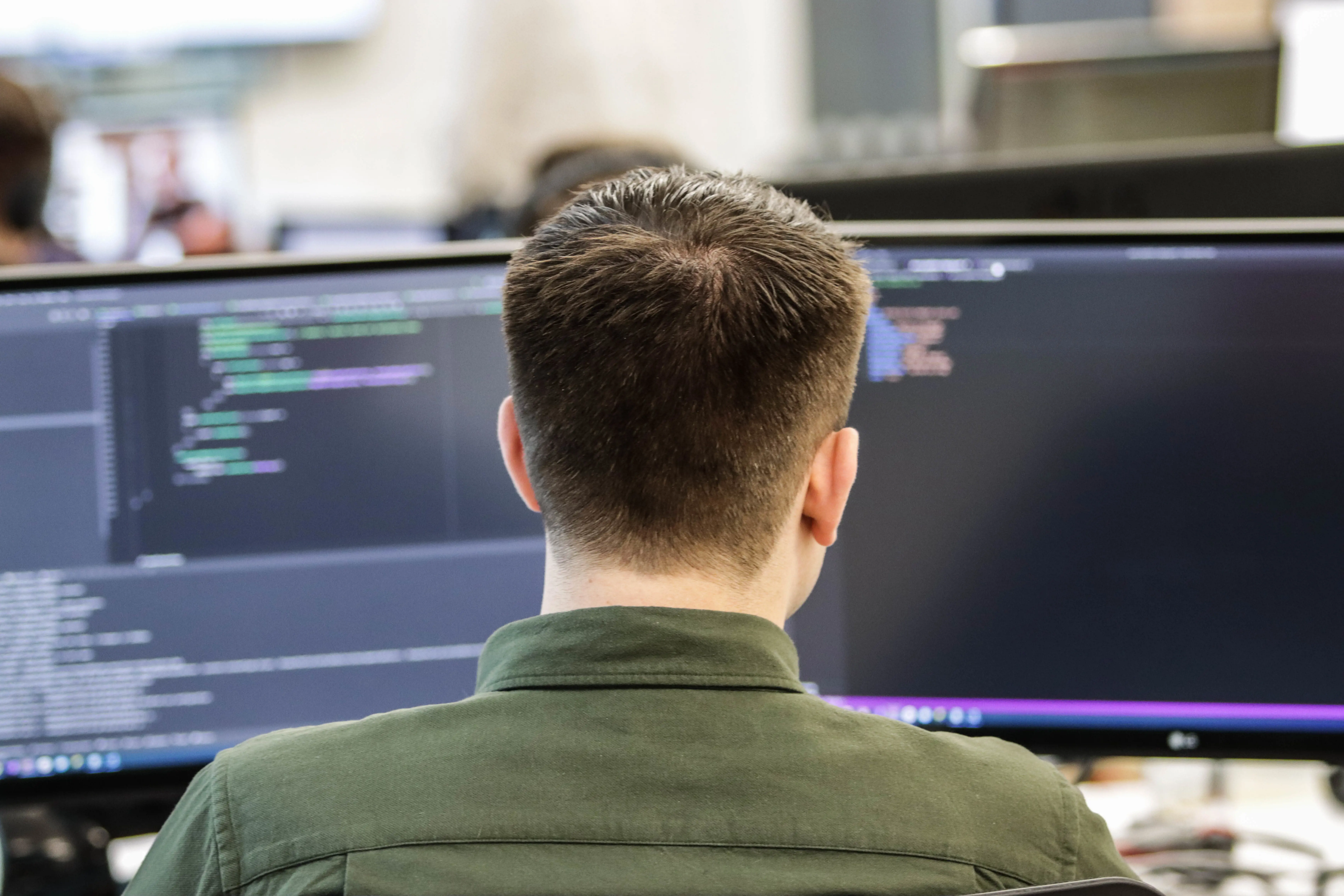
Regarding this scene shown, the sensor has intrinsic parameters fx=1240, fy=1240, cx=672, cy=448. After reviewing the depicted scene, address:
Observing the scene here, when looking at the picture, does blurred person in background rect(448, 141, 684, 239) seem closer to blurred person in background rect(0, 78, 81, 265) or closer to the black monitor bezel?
the black monitor bezel

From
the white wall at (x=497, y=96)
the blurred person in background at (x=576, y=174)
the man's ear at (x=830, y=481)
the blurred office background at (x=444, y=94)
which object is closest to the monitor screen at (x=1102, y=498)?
the man's ear at (x=830, y=481)

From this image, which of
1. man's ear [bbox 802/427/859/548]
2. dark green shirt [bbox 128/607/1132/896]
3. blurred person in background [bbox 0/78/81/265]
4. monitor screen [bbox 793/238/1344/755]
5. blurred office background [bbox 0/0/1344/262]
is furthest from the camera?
blurred office background [bbox 0/0/1344/262]

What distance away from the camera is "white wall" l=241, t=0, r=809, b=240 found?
2.90 m

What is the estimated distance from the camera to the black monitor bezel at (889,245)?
2.99ft

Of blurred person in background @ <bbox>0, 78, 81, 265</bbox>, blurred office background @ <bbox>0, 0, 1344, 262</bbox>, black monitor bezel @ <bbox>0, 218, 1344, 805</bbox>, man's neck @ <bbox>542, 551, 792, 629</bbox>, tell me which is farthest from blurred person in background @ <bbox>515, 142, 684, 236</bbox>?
man's neck @ <bbox>542, 551, 792, 629</bbox>

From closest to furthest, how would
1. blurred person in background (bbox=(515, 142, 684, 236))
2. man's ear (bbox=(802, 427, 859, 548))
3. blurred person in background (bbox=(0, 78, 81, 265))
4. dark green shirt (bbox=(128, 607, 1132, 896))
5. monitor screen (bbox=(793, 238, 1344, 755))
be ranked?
dark green shirt (bbox=(128, 607, 1132, 896)) → man's ear (bbox=(802, 427, 859, 548)) → monitor screen (bbox=(793, 238, 1344, 755)) → blurred person in background (bbox=(515, 142, 684, 236)) → blurred person in background (bbox=(0, 78, 81, 265))

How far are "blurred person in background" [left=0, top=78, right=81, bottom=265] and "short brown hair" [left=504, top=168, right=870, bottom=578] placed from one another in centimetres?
136

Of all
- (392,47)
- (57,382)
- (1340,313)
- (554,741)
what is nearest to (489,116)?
(392,47)

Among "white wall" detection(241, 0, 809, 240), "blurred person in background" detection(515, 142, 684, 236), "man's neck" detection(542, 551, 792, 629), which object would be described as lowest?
"man's neck" detection(542, 551, 792, 629)

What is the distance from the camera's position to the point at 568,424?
26.8 inches

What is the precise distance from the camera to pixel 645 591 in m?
0.67

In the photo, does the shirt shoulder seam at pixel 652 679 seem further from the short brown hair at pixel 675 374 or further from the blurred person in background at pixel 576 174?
the blurred person in background at pixel 576 174

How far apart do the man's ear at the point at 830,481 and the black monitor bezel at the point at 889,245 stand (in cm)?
23

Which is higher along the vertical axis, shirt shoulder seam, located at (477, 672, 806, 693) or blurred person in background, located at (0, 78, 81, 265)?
blurred person in background, located at (0, 78, 81, 265)
